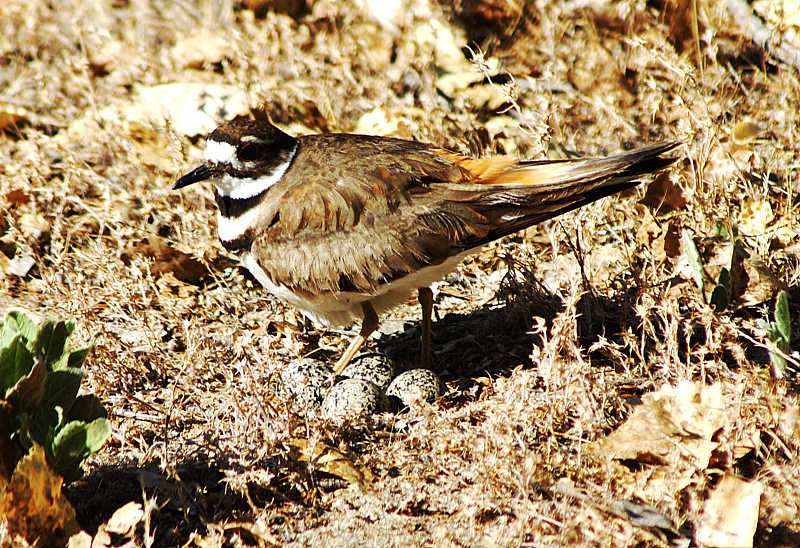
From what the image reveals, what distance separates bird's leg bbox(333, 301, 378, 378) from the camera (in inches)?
175

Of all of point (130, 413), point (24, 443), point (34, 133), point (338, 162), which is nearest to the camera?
point (24, 443)

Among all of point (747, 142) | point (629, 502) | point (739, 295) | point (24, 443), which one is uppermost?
point (747, 142)

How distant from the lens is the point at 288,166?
4473 millimetres

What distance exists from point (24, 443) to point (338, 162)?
2.02 meters

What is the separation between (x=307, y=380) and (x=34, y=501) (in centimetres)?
153

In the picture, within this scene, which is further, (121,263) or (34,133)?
(34,133)

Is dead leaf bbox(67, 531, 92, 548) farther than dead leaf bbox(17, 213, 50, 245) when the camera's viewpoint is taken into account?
No

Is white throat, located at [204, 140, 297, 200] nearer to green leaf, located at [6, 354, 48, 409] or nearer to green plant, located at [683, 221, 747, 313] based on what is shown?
green leaf, located at [6, 354, 48, 409]

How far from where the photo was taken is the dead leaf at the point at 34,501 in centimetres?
278

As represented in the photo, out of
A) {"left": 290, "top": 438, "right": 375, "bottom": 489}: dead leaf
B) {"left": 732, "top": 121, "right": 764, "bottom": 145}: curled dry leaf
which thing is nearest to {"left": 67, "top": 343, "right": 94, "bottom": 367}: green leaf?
{"left": 290, "top": 438, "right": 375, "bottom": 489}: dead leaf

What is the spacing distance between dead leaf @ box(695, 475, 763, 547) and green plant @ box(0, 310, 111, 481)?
208cm

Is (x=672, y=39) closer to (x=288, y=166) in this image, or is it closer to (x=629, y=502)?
(x=288, y=166)

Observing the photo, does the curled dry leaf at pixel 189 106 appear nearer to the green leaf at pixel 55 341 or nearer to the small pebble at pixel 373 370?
the small pebble at pixel 373 370

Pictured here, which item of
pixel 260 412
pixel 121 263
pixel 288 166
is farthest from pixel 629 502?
pixel 121 263
